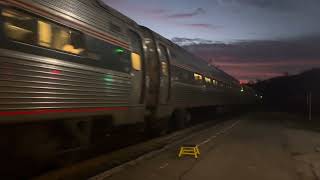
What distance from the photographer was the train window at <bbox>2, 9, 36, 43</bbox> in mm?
8102

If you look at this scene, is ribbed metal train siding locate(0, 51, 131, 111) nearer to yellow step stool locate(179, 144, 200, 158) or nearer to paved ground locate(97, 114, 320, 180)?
paved ground locate(97, 114, 320, 180)

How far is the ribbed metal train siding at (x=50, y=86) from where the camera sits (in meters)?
8.11

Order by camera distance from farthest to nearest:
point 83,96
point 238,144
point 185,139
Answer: point 185,139 → point 238,144 → point 83,96

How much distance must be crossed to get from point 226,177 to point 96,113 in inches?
130

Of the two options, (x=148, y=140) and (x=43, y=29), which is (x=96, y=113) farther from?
(x=148, y=140)

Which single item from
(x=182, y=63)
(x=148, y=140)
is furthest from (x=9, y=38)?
(x=182, y=63)

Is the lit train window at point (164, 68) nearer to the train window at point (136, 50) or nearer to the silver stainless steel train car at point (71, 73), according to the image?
the silver stainless steel train car at point (71, 73)

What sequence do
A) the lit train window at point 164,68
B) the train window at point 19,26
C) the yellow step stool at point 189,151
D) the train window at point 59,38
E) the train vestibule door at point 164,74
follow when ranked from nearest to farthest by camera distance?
the train window at point 19,26, the train window at point 59,38, the yellow step stool at point 189,151, the train vestibule door at point 164,74, the lit train window at point 164,68

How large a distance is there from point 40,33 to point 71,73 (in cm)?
136

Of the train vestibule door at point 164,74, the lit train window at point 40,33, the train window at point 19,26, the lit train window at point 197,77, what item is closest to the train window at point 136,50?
the train vestibule door at point 164,74

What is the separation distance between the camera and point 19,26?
8477 millimetres

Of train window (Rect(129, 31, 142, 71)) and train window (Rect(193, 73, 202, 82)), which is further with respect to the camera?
train window (Rect(193, 73, 202, 82))

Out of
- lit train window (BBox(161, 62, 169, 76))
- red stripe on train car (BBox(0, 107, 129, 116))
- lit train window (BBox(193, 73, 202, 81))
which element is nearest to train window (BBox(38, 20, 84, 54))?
red stripe on train car (BBox(0, 107, 129, 116))

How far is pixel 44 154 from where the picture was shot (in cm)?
1015
